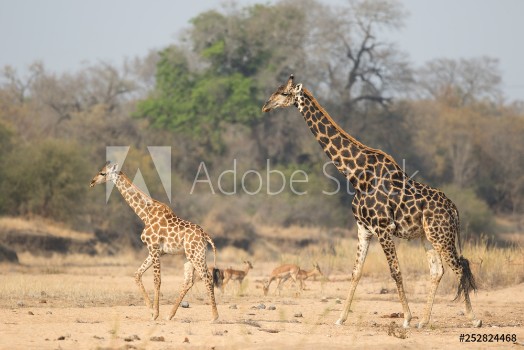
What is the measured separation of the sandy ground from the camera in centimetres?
1079

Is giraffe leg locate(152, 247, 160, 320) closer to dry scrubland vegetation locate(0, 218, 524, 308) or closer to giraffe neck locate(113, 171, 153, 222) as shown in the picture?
giraffe neck locate(113, 171, 153, 222)

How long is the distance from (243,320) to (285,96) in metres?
3.09

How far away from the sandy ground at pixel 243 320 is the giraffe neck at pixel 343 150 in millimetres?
1964

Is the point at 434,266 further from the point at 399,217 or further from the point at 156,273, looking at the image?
the point at 156,273

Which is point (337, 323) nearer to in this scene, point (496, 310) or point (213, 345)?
point (213, 345)

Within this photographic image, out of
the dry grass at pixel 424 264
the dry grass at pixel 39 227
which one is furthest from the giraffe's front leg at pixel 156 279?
the dry grass at pixel 39 227

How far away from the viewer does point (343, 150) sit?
13.1 m

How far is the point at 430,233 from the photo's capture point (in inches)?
492

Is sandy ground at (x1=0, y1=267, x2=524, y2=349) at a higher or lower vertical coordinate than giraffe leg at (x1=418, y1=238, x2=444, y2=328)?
lower

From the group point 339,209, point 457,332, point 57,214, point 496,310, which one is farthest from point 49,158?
point 457,332

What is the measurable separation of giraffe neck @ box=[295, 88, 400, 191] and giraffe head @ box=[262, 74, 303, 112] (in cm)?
8

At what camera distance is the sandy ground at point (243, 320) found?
10789mm

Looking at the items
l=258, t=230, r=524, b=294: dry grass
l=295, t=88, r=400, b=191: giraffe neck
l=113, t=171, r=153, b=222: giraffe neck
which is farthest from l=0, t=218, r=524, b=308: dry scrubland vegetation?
l=295, t=88, r=400, b=191: giraffe neck

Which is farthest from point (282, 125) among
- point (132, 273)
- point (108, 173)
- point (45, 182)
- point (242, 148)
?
point (108, 173)
